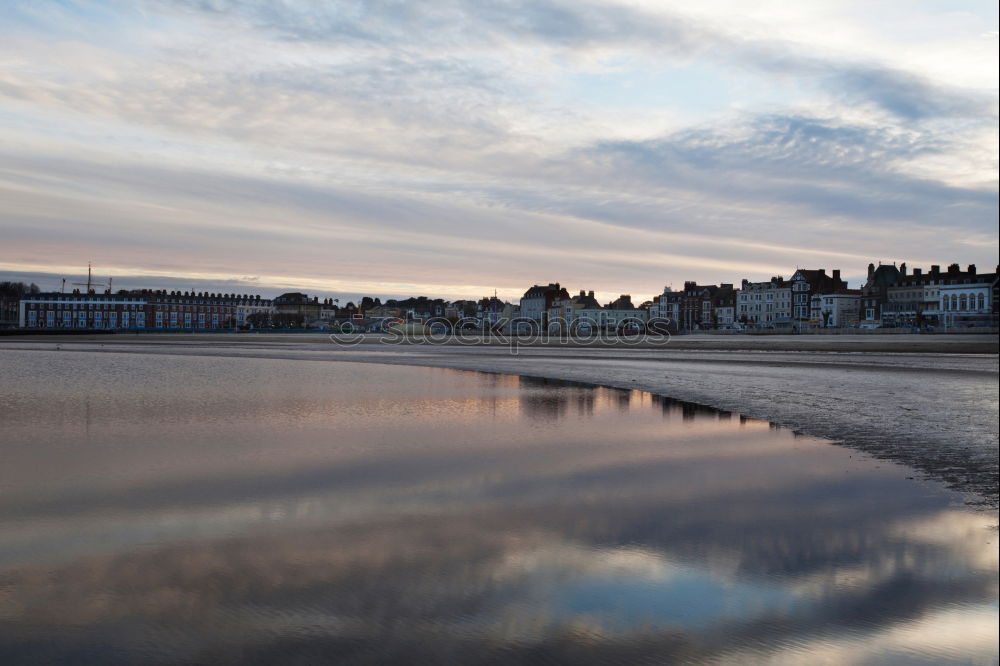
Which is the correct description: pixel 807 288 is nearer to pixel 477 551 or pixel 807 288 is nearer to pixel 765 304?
pixel 765 304

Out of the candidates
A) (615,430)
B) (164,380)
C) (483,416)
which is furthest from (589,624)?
(164,380)

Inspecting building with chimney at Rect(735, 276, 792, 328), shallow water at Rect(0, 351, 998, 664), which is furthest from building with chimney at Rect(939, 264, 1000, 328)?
shallow water at Rect(0, 351, 998, 664)

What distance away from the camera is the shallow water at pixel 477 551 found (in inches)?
214

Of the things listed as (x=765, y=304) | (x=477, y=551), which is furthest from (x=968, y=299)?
(x=477, y=551)

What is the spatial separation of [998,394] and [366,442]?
65.9 feet

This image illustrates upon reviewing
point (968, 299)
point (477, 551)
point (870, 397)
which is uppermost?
point (968, 299)

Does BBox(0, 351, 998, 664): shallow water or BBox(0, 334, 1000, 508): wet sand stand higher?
BBox(0, 334, 1000, 508): wet sand

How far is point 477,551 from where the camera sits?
7.48 meters

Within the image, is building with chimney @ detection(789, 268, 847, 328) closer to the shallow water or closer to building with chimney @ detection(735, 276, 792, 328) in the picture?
building with chimney @ detection(735, 276, 792, 328)

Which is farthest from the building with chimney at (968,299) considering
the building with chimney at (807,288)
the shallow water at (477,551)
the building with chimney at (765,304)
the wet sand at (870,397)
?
the shallow water at (477,551)

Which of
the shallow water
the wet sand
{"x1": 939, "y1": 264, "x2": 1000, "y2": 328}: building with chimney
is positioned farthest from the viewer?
{"x1": 939, "y1": 264, "x2": 1000, "y2": 328}: building with chimney

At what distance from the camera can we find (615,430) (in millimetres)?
16172

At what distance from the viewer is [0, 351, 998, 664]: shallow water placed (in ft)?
17.9

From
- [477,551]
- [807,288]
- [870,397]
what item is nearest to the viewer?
[477,551]
